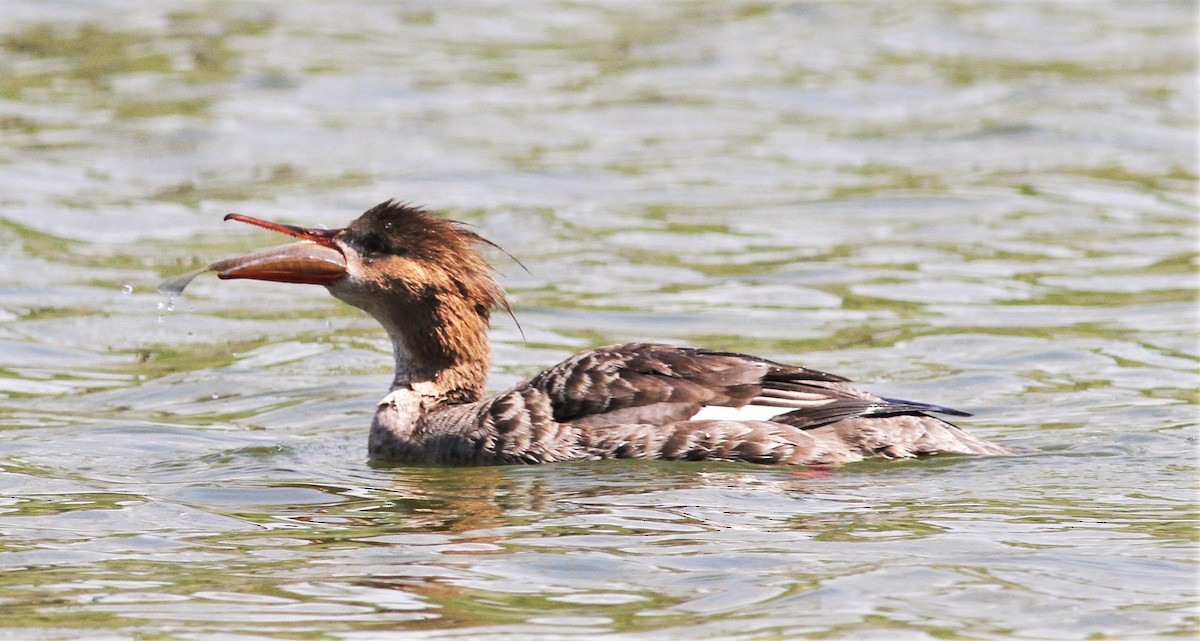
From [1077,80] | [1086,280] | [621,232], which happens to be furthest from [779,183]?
[1077,80]

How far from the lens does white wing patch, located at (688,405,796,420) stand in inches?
317

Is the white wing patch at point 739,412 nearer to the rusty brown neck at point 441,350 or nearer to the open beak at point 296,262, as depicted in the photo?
the rusty brown neck at point 441,350

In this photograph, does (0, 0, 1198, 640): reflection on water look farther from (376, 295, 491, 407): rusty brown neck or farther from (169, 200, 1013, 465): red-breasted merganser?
(376, 295, 491, 407): rusty brown neck

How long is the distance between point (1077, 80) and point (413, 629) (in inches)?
612

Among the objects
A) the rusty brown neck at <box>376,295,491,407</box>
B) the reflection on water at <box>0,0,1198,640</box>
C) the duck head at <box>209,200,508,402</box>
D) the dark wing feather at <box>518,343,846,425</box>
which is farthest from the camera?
the rusty brown neck at <box>376,295,491,407</box>

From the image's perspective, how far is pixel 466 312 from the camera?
886 centimetres

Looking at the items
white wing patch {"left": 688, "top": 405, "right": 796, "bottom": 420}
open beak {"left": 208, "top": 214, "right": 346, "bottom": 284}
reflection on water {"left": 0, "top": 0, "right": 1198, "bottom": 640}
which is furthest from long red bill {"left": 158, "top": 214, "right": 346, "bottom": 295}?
white wing patch {"left": 688, "top": 405, "right": 796, "bottom": 420}

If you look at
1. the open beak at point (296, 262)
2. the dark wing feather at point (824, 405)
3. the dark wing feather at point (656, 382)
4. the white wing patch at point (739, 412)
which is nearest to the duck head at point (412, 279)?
the open beak at point (296, 262)

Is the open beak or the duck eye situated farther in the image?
the duck eye

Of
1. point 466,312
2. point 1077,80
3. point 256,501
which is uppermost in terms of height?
point 1077,80

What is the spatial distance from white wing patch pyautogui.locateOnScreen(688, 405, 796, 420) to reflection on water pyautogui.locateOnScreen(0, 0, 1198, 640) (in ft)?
0.78

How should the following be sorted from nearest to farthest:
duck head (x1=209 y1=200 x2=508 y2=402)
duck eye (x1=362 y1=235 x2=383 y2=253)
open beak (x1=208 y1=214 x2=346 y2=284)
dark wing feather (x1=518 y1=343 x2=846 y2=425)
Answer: dark wing feather (x1=518 y1=343 x2=846 y2=425) → open beak (x1=208 y1=214 x2=346 y2=284) → duck head (x1=209 y1=200 x2=508 y2=402) → duck eye (x1=362 y1=235 x2=383 y2=253)

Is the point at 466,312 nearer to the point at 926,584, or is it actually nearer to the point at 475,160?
the point at 926,584

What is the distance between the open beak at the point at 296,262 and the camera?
837 cm
